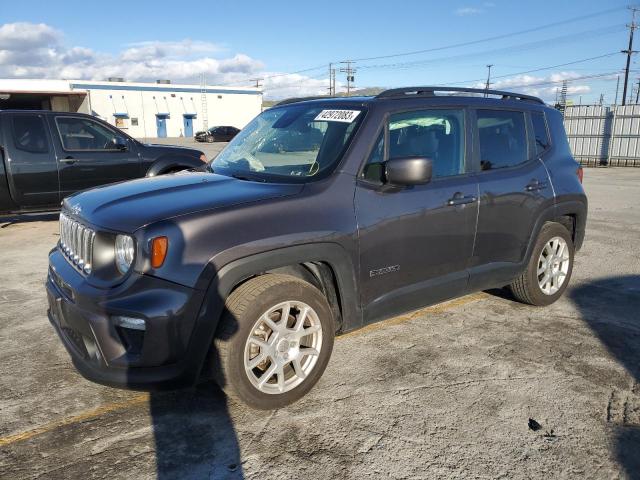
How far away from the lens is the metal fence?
2175 centimetres

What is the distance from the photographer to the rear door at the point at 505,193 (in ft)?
13.4

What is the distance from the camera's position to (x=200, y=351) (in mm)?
2805

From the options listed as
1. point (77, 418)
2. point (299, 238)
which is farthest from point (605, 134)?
point (77, 418)

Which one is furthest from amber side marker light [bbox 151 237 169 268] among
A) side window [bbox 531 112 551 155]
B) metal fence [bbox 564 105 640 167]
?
metal fence [bbox 564 105 640 167]

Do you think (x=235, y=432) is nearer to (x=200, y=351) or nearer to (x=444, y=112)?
(x=200, y=351)

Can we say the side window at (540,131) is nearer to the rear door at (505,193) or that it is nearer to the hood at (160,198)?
the rear door at (505,193)

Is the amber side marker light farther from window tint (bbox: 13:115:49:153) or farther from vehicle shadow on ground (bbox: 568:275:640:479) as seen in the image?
window tint (bbox: 13:115:49:153)

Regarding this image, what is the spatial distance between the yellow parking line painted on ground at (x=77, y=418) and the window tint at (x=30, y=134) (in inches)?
235

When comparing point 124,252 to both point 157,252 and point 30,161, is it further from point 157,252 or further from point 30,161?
point 30,161

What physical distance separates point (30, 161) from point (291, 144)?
18.6ft

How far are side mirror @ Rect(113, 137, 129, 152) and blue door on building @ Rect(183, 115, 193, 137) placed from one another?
2080 inches

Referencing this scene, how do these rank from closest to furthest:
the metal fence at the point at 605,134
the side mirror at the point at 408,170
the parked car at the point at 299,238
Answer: the parked car at the point at 299,238 < the side mirror at the point at 408,170 < the metal fence at the point at 605,134

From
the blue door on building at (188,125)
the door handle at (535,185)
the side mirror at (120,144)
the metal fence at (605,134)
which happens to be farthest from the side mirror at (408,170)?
the blue door on building at (188,125)

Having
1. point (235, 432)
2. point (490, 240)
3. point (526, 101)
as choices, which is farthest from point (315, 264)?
point (526, 101)
